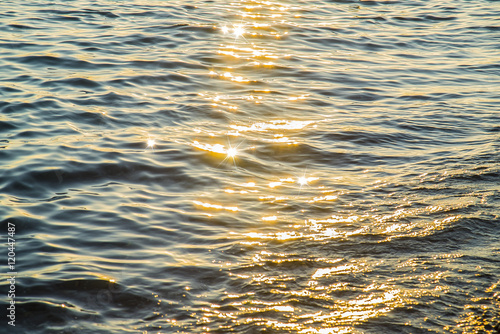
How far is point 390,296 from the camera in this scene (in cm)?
440

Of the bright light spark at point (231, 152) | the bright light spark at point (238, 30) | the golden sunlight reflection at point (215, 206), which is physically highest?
the bright light spark at point (238, 30)

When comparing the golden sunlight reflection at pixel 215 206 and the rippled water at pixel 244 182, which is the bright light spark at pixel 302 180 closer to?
the rippled water at pixel 244 182

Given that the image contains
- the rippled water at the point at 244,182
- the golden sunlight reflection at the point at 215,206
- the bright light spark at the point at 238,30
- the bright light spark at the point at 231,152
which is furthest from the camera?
the bright light spark at the point at 238,30

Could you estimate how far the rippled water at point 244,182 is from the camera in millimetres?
4367

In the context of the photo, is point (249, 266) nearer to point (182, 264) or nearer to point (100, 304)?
point (182, 264)

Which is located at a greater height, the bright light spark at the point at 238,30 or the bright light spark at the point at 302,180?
the bright light spark at the point at 238,30

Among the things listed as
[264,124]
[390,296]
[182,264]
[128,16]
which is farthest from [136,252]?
[128,16]

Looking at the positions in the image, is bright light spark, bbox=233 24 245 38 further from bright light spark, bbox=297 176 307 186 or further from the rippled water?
bright light spark, bbox=297 176 307 186

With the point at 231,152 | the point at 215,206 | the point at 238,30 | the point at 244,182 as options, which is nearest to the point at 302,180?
the point at 244,182

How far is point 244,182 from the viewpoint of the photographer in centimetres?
660

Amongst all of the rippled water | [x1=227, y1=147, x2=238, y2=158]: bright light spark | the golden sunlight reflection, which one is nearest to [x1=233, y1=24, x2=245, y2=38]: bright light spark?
the rippled water

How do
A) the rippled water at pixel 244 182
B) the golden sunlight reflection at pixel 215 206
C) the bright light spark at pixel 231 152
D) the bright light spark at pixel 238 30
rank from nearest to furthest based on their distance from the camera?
the rippled water at pixel 244 182 → the golden sunlight reflection at pixel 215 206 → the bright light spark at pixel 231 152 → the bright light spark at pixel 238 30

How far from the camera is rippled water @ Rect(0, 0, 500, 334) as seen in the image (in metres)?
4.37

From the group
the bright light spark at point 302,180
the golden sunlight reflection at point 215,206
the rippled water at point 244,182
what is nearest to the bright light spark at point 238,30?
the rippled water at point 244,182
